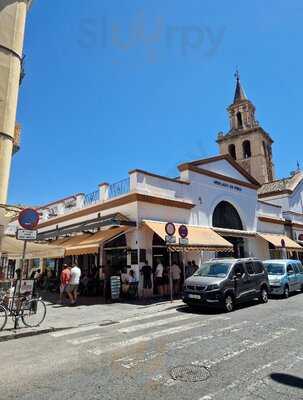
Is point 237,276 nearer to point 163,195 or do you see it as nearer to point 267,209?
point 163,195

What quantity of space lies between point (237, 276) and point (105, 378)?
8.10 m

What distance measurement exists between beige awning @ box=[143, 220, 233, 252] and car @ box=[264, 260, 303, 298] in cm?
272

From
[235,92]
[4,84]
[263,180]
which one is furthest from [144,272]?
[235,92]

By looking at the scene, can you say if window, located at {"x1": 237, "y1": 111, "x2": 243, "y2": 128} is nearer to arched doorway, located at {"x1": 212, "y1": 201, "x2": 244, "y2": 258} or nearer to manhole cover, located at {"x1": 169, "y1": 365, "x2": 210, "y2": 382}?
arched doorway, located at {"x1": 212, "y1": 201, "x2": 244, "y2": 258}

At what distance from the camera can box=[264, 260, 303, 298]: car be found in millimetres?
14758

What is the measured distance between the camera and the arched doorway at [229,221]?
69.1ft

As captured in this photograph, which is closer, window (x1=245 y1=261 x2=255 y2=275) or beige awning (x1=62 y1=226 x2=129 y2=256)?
window (x1=245 y1=261 x2=255 y2=275)

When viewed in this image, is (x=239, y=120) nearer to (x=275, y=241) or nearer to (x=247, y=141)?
(x=247, y=141)

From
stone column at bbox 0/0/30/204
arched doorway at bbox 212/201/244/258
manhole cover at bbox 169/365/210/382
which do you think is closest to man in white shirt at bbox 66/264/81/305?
stone column at bbox 0/0/30/204

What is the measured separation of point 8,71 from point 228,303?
16.2m

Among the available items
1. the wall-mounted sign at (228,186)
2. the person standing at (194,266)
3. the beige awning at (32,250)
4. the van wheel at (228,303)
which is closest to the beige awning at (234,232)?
the wall-mounted sign at (228,186)

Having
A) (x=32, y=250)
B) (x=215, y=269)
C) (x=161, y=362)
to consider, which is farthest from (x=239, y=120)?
(x=161, y=362)

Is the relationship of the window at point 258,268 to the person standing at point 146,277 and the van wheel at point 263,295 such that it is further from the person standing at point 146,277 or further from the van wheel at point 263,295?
the person standing at point 146,277

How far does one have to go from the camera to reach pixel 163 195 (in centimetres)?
1723
